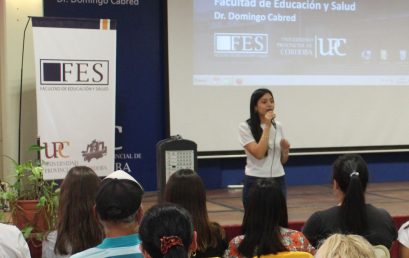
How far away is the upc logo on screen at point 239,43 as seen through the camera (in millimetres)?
5637

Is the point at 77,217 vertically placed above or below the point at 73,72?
below

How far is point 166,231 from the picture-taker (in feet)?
4.59

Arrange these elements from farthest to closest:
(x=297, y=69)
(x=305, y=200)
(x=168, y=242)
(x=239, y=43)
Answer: (x=297, y=69)
(x=239, y=43)
(x=305, y=200)
(x=168, y=242)

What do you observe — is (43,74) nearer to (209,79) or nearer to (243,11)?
(209,79)

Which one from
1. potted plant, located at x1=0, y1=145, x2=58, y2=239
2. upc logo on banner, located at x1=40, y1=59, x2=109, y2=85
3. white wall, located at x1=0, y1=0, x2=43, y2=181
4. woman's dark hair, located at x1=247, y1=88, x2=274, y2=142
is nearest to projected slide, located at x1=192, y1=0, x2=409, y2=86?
upc logo on banner, located at x1=40, y1=59, x2=109, y2=85

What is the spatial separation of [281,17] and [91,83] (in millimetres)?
2247

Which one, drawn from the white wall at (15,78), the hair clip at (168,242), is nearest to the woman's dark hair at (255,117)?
the hair clip at (168,242)

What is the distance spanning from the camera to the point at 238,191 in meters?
5.70

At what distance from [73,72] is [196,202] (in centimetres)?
250

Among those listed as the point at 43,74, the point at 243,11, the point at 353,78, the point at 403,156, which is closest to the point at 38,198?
the point at 43,74

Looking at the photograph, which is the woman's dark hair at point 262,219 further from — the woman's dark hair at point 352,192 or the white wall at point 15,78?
the white wall at point 15,78

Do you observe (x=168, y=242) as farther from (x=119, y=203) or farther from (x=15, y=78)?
(x=15, y=78)

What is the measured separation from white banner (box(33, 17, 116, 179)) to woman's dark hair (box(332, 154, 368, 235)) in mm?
2684

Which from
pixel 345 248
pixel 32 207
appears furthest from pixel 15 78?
pixel 345 248
